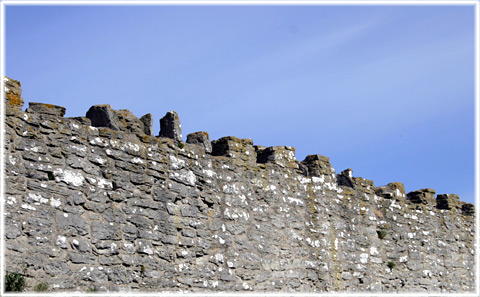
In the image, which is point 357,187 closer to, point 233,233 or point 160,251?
point 233,233

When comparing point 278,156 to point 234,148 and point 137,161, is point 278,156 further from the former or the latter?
point 137,161

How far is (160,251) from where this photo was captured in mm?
10969

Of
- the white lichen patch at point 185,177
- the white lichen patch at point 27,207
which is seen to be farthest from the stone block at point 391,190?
the white lichen patch at point 27,207

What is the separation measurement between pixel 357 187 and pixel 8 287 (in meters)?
7.98

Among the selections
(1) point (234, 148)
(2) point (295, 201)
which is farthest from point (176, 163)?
(2) point (295, 201)

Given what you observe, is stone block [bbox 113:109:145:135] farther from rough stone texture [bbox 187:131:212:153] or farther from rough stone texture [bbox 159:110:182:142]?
rough stone texture [bbox 187:131:212:153]

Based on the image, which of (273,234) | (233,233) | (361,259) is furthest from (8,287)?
(361,259)

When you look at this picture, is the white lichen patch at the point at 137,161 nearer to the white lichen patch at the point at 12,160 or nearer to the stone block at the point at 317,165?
the white lichen patch at the point at 12,160

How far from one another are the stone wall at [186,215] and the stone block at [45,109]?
2cm

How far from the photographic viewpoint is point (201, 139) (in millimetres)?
12398

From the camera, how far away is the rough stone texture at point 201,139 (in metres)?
12.4

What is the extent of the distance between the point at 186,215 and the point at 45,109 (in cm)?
280

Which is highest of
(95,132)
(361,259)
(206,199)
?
(95,132)

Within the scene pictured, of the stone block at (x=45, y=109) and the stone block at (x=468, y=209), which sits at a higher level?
the stone block at (x=45, y=109)
